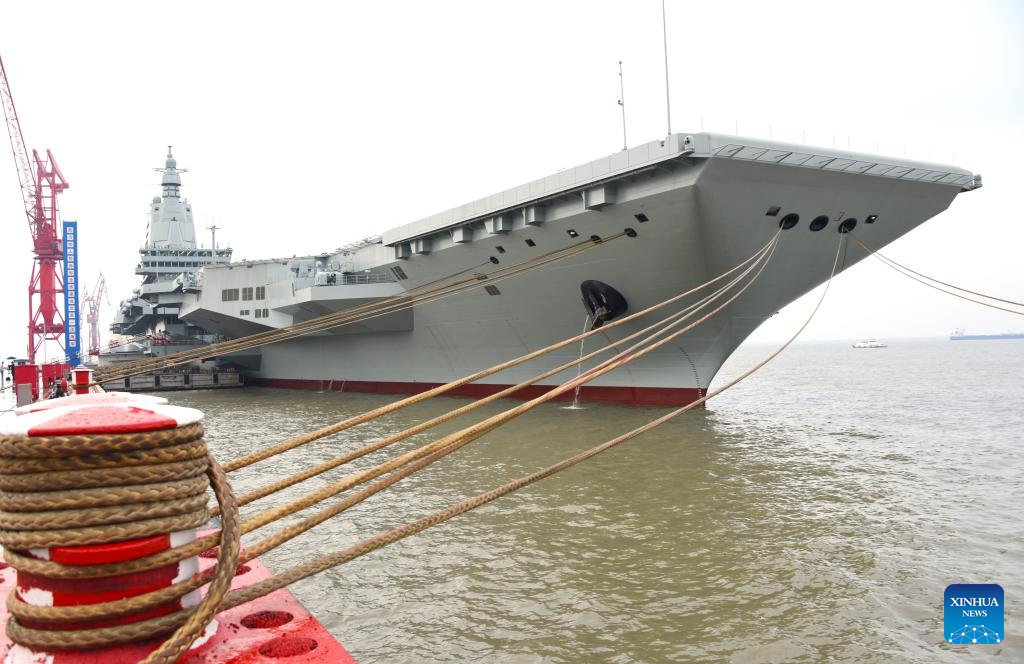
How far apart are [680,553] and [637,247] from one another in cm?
838

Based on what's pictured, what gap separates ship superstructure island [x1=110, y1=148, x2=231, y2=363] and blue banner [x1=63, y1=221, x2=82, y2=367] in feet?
6.04

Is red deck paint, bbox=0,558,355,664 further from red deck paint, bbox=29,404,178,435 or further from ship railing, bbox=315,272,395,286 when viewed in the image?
ship railing, bbox=315,272,395,286

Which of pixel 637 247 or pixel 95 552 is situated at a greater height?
pixel 637 247

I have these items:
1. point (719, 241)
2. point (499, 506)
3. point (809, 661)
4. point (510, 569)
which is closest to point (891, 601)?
point (809, 661)

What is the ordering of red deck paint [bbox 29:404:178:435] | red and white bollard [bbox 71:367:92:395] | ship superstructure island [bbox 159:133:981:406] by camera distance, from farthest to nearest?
ship superstructure island [bbox 159:133:981:406] → red and white bollard [bbox 71:367:92:395] → red deck paint [bbox 29:404:178:435]

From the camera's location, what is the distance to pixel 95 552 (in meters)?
1.87

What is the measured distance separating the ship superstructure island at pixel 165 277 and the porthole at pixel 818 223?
26.9 meters

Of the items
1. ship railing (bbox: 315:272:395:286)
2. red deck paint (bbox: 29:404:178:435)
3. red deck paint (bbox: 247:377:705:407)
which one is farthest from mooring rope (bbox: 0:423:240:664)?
ship railing (bbox: 315:272:395:286)

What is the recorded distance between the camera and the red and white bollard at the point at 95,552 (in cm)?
186

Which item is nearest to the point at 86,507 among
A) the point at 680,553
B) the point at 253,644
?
the point at 253,644

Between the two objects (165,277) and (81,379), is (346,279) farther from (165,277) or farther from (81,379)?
(165,277)

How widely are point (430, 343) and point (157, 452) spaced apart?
17838 millimetres

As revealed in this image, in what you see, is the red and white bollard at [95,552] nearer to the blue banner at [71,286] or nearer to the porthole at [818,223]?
the porthole at [818,223]

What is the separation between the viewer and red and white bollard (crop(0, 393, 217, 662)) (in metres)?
1.86
